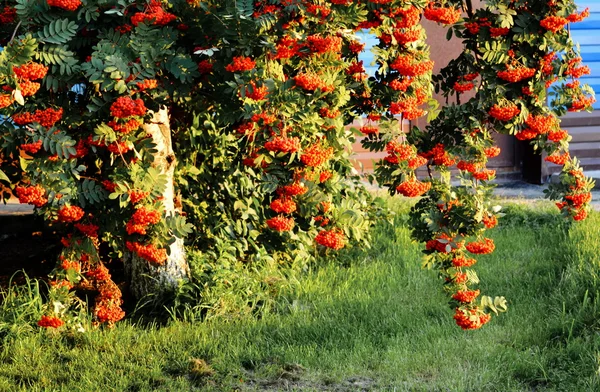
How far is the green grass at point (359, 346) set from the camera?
14.0ft

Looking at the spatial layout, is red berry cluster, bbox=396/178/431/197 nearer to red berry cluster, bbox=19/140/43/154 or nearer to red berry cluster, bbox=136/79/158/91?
red berry cluster, bbox=136/79/158/91

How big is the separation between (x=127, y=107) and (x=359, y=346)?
208cm

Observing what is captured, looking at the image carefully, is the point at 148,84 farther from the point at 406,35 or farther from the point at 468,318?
the point at 468,318

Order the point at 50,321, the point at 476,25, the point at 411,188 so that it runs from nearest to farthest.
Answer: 1. the point at 411,188
2. the point at 476,25
3. the point at 50,321

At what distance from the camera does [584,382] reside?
4.11m

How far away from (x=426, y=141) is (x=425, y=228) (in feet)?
1.51

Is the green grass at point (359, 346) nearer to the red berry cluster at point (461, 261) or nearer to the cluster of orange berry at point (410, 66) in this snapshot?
the red berry cluster at point (461, 261)

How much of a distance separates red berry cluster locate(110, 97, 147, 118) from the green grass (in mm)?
1625

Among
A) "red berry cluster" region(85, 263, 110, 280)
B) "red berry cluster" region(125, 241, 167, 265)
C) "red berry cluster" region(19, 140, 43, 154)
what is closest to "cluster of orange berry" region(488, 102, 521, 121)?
"red berry cluster" region(125, 241, 167, 265)

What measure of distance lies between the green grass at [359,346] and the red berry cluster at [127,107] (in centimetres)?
162

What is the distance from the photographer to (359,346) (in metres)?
4.62

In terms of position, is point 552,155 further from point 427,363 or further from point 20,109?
point 20,109

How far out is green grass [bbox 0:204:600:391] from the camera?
14.0ft

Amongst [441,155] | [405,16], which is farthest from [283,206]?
[405,16]
